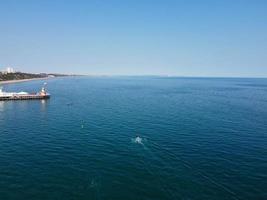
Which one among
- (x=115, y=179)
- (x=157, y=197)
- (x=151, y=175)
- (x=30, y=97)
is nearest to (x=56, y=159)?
(x=115, y=179)

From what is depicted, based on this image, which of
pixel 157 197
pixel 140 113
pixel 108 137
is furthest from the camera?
pixel 140 113

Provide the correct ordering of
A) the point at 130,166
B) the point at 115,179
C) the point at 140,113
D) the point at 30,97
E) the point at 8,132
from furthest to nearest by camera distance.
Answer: the point at 30,97 < the point at 140,113 < the point at 8,132 < the point at 130,166 < the point at 115,179

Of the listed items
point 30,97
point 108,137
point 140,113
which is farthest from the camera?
point 30,97

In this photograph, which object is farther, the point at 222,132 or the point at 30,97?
the point at 30,97

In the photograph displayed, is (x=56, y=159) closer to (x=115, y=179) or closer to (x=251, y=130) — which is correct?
(x=115, y=179)

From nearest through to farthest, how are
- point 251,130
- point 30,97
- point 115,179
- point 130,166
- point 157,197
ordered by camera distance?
point 157,197, point 115,179, point 130,166, point 251,130, point 30,97

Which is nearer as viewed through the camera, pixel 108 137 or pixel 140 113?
pixel 108 137

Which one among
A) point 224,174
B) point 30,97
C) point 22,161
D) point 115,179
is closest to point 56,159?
point 22,161

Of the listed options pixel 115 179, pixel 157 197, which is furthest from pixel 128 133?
pixel 157 197

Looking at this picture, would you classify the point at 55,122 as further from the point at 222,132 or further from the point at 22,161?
the point at 222,132
